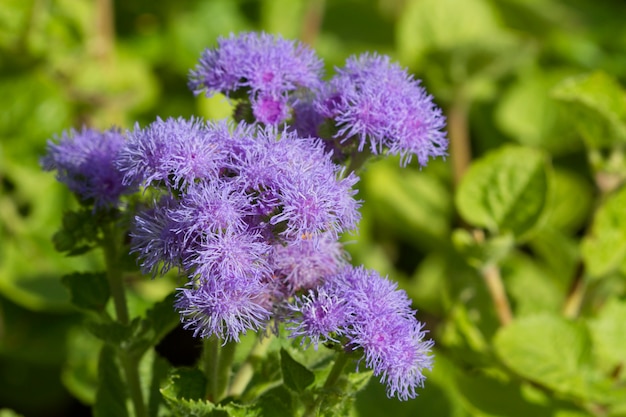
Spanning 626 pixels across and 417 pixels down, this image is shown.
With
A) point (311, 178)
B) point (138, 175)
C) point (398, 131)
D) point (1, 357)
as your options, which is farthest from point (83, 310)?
point (1, 357)

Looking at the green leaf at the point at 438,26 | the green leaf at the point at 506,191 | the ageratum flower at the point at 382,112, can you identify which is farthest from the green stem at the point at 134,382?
the green leaf at the point at 438,26

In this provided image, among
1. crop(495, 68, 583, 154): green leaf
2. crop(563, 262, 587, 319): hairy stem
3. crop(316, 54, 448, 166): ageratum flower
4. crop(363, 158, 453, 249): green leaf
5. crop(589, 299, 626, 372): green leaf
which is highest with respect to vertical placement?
crop(495, 68, 583, 154): green leaf

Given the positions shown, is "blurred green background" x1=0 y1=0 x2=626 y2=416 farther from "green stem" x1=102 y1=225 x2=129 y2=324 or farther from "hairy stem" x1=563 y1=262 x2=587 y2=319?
"green stem" x1=102 y1=225 x2=129 y2=324

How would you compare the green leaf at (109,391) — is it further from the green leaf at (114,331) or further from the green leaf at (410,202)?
the green leaf at (410,202)

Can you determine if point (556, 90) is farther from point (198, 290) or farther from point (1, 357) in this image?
point (1, 357)

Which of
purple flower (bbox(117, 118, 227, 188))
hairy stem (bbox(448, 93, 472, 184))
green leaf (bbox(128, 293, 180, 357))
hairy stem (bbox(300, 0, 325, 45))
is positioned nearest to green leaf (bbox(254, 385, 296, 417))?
green leaf (bbox(128, 293, 180, 357))

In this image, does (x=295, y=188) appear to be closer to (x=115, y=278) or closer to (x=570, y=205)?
(x=115, y=278)
